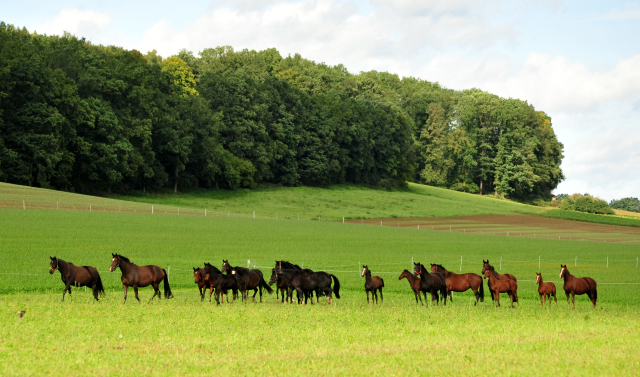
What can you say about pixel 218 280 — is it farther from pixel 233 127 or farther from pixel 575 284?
pixel 233 127

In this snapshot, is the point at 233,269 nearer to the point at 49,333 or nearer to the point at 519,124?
the point at 49,333

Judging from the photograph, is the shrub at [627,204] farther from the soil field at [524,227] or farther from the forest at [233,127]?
the soil field at [524,227]

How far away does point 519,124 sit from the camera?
133000 millimetres

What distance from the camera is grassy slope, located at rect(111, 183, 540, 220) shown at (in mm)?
75375

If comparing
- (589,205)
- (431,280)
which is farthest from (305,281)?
(589,205)

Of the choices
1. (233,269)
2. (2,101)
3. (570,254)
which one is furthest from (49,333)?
(2,101)

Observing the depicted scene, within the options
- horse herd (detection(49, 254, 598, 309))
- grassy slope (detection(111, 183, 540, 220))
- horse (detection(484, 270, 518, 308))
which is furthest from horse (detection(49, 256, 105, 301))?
grassy slope (detection(111, 183, 540, 220))

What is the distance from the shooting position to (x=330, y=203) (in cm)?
8750

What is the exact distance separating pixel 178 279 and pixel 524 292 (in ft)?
50.4

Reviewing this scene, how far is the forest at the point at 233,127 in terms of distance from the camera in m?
62.3

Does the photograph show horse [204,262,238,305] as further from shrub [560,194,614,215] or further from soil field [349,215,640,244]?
shrub [560,194,614,215]

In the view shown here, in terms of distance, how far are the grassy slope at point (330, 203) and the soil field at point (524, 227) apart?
14.4ft

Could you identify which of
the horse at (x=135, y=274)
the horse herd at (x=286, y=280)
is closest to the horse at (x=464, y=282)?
the horse herd at (x=286, y=280)

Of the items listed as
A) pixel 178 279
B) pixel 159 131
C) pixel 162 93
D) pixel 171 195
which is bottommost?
pixel 178 279
